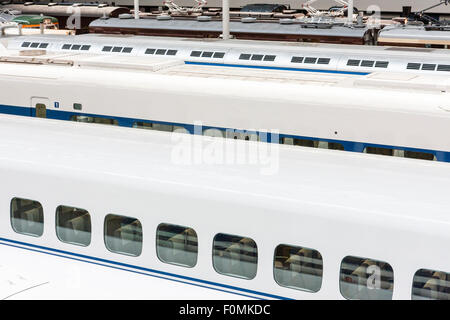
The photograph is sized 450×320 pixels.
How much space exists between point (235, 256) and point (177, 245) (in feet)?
1.75

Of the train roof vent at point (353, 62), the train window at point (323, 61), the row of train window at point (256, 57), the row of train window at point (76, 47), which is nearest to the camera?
the train roof vent at point (353, 62)

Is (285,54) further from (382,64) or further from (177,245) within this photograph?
(177,245)

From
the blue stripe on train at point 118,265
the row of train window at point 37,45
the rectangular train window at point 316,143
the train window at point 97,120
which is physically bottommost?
the blue stripe on train at point 118,265

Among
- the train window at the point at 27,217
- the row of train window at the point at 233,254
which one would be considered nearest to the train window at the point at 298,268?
the row of train window at the point at 233,254

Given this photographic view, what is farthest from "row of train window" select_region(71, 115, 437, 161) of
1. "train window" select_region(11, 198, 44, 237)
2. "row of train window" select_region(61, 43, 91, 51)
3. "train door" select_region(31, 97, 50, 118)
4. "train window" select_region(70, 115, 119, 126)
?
"row of train window" select_region(61, 43, 91, 51)

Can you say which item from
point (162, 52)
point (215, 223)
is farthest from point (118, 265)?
point (162, 52)

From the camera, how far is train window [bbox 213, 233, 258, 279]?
5.80 m

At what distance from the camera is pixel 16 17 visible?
32.5 m

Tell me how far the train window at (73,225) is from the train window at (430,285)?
2.85 m

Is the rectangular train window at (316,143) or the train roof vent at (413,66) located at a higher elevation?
the train roof vent at (413,66)

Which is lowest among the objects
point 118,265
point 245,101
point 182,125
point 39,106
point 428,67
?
point 118,265

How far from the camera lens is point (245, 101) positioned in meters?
9.60

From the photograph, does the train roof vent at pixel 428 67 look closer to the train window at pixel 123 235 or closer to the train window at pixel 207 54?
the train window at pixel 207 54

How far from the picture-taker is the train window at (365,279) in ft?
17.3
